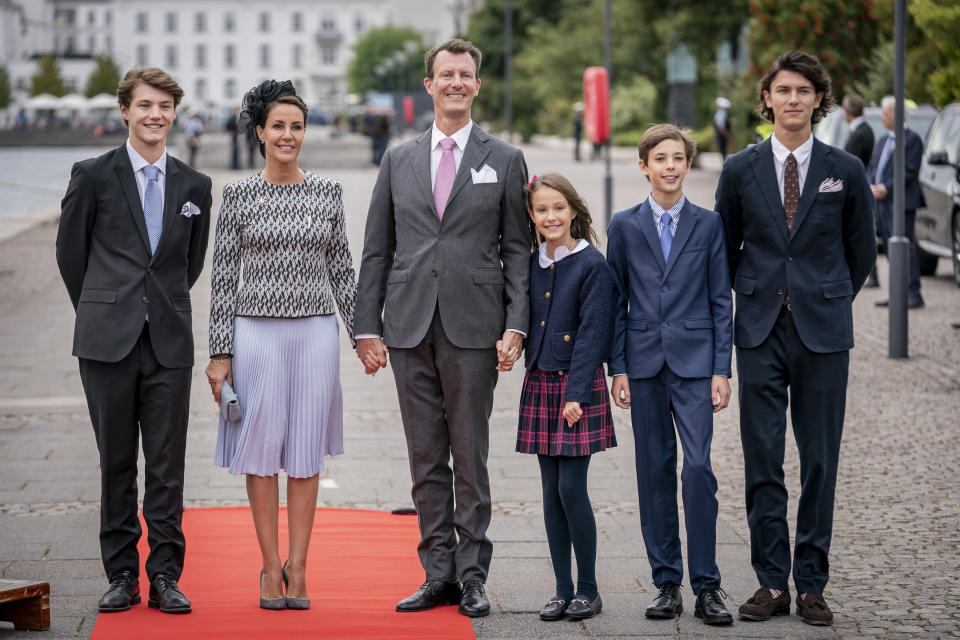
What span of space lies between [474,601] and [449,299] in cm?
112

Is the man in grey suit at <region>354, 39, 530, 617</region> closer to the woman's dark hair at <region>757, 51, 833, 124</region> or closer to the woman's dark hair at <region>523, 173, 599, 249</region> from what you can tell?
the woman's dark hair at <region>523, 173, 599, 249</region>

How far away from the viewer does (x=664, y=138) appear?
5.26 meters

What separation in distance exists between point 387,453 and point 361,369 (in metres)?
3.52

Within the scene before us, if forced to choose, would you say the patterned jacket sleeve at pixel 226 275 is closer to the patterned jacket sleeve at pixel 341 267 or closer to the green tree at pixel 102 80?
the patterned jacket sleeve at pixel 341 267

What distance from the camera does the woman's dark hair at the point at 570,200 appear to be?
17.3ft

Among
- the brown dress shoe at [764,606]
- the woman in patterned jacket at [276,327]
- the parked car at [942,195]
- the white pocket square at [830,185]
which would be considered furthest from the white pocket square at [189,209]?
the parked car at [942,195]

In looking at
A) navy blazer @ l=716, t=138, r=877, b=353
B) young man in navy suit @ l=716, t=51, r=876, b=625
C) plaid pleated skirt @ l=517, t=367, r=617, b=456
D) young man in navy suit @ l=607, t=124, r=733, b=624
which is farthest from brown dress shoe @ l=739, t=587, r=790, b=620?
navy blazer @ l=716, t=138, r=877, b=353

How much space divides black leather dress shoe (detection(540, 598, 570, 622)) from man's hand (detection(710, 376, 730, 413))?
91cm

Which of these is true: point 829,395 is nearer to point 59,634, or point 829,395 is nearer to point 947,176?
point 59,634

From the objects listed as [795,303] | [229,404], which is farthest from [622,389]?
[229,404]

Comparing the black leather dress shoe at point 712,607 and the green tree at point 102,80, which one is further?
the green tree at point 102,80

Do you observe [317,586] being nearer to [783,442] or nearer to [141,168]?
[141,168]

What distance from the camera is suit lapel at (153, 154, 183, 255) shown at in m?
5.32

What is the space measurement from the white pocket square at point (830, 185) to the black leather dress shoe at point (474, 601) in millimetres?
1942
